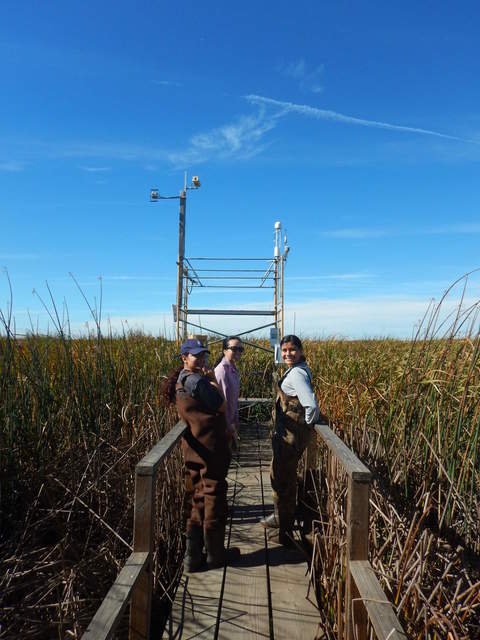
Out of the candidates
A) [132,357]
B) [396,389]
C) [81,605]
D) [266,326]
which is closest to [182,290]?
[266,326]

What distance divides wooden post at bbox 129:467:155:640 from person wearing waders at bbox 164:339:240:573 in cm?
76

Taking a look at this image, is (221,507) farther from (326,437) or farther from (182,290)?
(182,290)

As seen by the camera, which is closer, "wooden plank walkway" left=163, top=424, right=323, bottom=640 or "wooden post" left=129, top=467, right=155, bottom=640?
"wooden post" left=129, top=467, right=155, bottom=640

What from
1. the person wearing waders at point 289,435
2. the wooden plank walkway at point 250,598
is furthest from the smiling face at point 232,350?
the wooden plank walkway at point 250,598

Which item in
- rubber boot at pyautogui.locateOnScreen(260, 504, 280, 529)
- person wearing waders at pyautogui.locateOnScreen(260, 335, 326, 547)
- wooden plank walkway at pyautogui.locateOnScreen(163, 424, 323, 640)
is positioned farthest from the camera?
rubber boot at pyautogui.locateOnScreen(260, 504, 280, 529)

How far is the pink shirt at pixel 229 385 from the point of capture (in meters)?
3.97

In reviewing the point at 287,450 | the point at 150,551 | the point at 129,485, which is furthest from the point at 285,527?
the point at 150,551

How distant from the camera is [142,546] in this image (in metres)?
2.49

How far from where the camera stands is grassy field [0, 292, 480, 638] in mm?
2590

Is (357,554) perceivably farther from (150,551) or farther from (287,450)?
(287,450)

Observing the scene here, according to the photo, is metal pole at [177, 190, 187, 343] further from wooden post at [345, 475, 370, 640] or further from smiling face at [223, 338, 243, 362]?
wooden post at [345, 475, 370, 640]

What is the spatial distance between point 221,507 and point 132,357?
6.67 feet

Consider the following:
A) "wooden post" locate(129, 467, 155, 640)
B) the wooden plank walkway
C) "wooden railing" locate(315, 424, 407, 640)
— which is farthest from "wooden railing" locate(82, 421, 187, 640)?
"wooden railing" locate(315, 424, 407, 640)

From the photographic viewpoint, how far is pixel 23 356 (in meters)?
3.95
